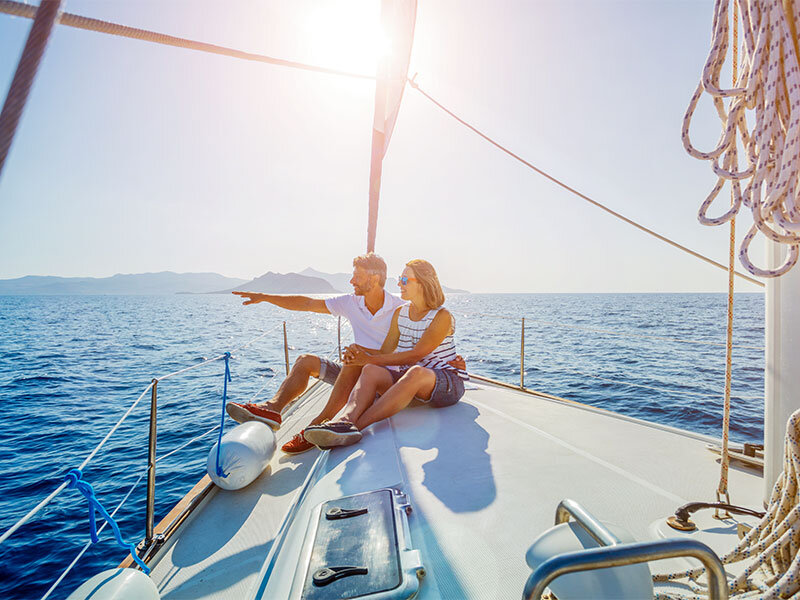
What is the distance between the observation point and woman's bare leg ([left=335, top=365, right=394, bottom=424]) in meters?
1.93

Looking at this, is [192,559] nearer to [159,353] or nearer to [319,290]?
[159,353]

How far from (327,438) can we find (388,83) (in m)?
2.86

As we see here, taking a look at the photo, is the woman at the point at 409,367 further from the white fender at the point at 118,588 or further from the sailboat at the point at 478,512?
the white fender at the point at 118,588

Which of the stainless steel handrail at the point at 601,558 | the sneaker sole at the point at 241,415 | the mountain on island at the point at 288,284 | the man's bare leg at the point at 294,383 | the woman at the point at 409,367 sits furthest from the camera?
the mountain on island at the point at 288,284

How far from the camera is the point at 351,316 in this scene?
2.71 meters

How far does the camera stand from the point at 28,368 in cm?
891

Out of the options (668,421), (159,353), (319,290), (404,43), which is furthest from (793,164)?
(319,290)

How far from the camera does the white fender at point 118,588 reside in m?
0.88

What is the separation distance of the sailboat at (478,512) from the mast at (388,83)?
166 centimetres

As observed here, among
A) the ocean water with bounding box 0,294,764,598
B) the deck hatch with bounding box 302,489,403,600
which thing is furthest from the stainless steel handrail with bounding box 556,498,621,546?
the ocean water with bounding box 0,294,764,598

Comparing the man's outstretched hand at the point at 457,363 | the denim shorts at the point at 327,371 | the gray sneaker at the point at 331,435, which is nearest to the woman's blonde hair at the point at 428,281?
the man's outstretched hand at the point at 457,363

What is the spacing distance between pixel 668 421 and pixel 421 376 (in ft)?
13.3

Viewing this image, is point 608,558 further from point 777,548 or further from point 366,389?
point 366,389

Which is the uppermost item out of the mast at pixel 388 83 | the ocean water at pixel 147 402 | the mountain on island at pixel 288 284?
the mountain on island at pixel 288 284
